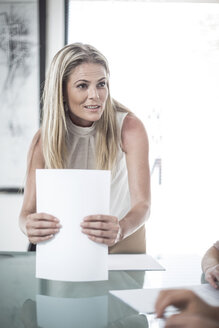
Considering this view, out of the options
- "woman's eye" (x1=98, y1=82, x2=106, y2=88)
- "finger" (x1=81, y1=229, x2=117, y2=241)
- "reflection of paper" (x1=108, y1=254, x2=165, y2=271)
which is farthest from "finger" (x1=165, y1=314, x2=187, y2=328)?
"woman's eye" (x1=98, y1=82, x2=106, y2=88)

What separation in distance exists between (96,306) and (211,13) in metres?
2.98

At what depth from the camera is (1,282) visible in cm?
119

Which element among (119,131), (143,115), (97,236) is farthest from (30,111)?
(97,236)

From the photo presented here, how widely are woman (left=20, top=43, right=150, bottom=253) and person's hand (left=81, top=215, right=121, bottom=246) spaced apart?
39cm

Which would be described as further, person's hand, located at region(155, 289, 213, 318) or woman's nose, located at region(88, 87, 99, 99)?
woman's nose, located at region(88, 87, 99, 99)

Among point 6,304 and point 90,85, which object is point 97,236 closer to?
point 6,304

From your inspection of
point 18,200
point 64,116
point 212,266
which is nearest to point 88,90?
point 64,116

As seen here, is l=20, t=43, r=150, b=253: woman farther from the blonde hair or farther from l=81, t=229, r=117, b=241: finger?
l=81, t=229, r=117, b=241: finger

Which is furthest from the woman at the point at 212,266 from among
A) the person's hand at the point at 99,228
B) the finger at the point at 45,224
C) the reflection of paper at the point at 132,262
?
the finger at the point at 45,224

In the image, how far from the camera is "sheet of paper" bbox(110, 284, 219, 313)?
2.98ft

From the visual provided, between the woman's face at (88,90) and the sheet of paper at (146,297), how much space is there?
785 mm

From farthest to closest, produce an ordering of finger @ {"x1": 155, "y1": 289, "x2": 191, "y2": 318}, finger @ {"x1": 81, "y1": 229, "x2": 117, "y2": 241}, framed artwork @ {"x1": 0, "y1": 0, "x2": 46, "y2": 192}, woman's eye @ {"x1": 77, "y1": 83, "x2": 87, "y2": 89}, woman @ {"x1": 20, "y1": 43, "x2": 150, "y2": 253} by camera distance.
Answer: framed artwork @ {"x1": 0, "y1": 0, "x2": 46, "y2": 192}, woman's eye @ {"x1": 77, "y1": 83, "x2": 87, "y2": 89}, woman @ {"x1": 20, "y1": 43, "x2": 150, "y2": 253}, finger @ {"x1": 81, "y1": 229, "x2": 117, "y2": 241}, finger @ {"x1": 155, "y1": 289, "x2": 191, "y2": 318}

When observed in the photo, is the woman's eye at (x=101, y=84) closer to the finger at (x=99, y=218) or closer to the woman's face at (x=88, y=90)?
the woman's face at (x=88, y=90)

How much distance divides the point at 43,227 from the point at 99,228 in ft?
0.46
